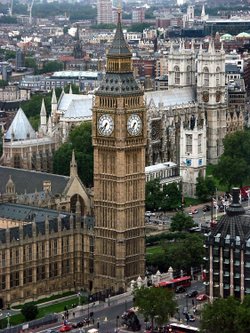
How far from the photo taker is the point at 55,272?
115938mm

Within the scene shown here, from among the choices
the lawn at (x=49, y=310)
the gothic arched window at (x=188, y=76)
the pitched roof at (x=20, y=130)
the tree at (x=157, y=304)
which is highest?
the gothic arched window at (x=188, y=76)

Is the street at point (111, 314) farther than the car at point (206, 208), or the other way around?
the car at point (206, 208)

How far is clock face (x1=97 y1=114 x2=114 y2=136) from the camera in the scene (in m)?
113

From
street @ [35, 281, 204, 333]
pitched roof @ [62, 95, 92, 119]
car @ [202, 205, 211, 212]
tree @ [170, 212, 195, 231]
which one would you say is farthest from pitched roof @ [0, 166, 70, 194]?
pitched roof @ [62, 95, 92, 119]

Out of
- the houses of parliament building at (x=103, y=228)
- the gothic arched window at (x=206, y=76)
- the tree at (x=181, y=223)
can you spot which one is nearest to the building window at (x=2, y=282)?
the houses of parliament building at (x=103, y=228)

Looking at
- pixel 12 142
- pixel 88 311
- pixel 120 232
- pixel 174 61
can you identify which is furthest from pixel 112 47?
pixel 174 61

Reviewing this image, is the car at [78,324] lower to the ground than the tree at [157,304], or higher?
lower

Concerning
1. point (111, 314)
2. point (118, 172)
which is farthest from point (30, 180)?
point (111, 314)

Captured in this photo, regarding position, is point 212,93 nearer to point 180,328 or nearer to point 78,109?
point 78,109

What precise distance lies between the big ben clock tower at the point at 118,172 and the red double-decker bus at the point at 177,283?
3930 mm

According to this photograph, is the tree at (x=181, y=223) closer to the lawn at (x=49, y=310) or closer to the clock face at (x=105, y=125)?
the lawn at (x=49, y=310)

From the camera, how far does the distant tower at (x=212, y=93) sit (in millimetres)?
193500

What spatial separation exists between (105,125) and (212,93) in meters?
82.5

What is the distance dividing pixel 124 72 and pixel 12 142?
2352 inches
